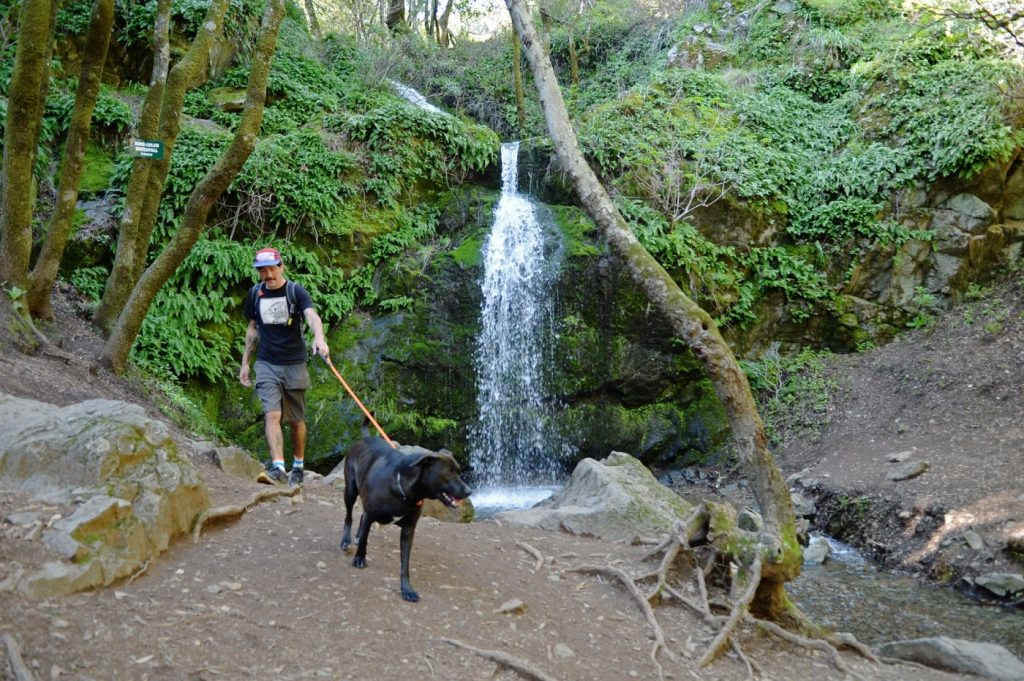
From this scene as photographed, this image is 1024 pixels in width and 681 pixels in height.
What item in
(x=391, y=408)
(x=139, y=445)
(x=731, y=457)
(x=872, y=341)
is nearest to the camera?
(x=139, y=445)

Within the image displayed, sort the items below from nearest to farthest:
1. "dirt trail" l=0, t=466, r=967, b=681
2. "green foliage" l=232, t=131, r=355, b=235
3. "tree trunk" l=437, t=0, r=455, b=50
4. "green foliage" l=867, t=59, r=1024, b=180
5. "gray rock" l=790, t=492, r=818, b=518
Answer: "dirt trail" l=0, t=466, r=967, b=681, "gray rock" l=790, t=492, r=818, b=518, "green foliage" l=232, t=131, r=355, b=235, "green foliage" l=867, t=59, r=1024, b=180, "tree trunk" l=437, t=0, r=455, b=50

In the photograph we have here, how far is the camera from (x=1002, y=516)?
26.5ft

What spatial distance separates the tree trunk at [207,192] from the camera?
298 inches

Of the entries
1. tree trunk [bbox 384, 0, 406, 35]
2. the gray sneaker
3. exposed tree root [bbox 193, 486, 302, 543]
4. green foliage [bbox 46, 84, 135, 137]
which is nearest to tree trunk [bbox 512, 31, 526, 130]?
tree trunk [bbox 384, 0, 406, 35]

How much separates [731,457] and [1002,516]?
4.80 m

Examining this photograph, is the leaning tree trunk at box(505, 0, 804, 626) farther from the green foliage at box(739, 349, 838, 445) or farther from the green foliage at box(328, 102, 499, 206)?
the green foliage at box(739, 349, 838, 445)

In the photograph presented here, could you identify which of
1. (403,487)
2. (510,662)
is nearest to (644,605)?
(510,662)

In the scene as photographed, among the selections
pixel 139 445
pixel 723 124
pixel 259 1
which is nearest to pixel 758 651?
pixel 139 445

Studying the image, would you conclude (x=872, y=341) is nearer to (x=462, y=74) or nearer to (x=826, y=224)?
(x=826, y=224)

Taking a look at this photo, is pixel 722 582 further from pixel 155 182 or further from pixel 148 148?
pixel 155 182

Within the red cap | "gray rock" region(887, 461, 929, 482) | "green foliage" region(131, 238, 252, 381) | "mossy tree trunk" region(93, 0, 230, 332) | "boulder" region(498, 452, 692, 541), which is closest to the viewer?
the red cap

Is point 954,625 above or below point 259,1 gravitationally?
below

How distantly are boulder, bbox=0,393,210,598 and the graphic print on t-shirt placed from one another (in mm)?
1836

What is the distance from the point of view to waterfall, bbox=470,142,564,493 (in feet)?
39.3
